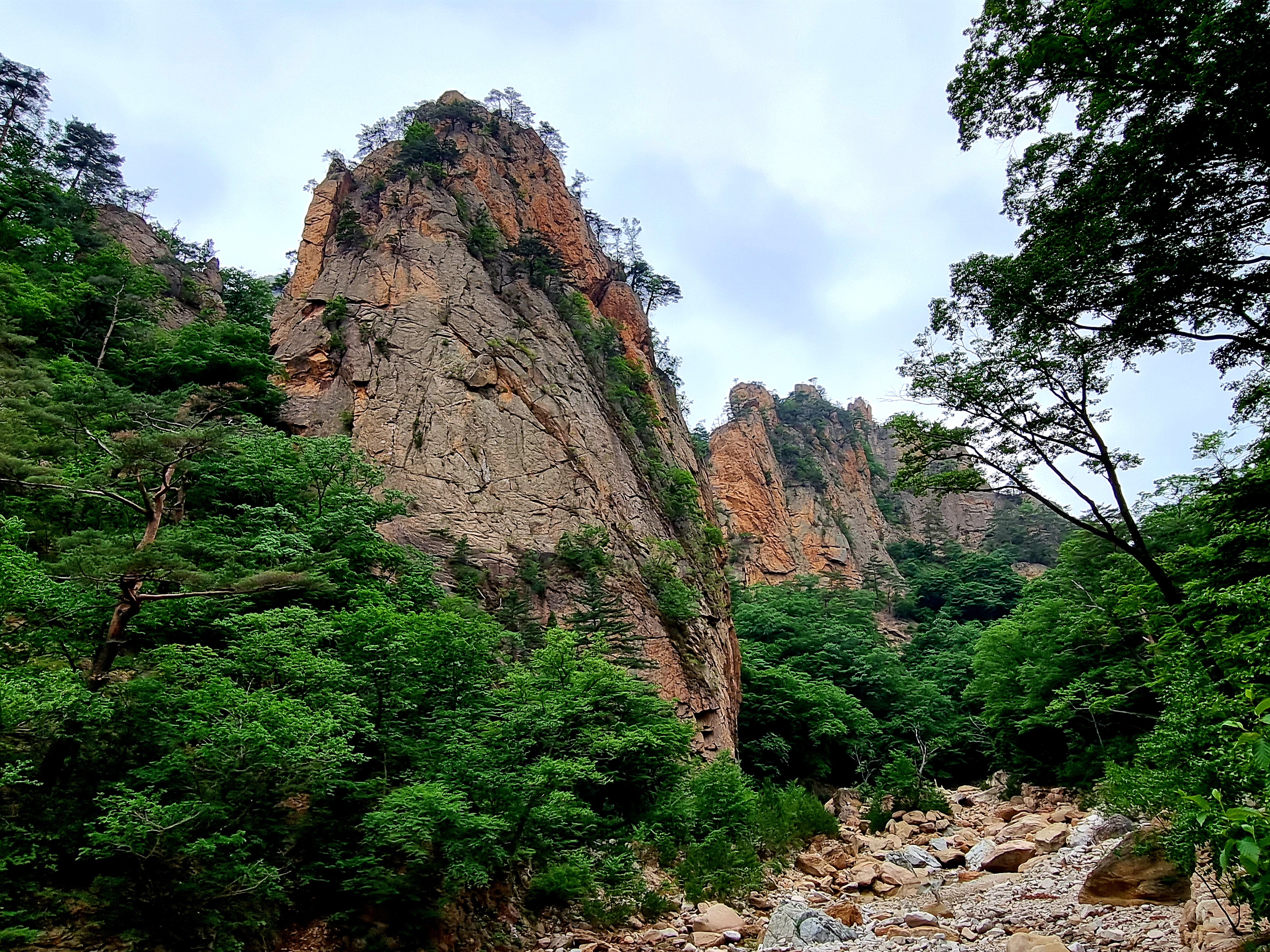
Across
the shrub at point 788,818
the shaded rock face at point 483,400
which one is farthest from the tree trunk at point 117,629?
the shrub at point 788,818

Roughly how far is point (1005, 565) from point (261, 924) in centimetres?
5408

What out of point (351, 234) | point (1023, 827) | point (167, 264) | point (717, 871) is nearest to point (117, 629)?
point (717, 871)

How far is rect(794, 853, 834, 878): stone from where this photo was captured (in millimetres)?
16703

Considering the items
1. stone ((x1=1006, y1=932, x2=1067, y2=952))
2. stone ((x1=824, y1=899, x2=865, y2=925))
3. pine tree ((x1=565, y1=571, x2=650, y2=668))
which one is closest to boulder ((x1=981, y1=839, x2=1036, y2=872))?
stone ((x1=824, y1=899, x2=865, y2=925))

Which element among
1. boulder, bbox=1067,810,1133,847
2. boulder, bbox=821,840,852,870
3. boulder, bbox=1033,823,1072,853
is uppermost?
boulder, bbox=1067,810,1133,847

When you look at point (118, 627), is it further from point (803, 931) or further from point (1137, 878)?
point (1137, 878)

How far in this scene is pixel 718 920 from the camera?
1214 centimetres

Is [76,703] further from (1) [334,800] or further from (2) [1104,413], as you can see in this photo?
(2) [1104,413]

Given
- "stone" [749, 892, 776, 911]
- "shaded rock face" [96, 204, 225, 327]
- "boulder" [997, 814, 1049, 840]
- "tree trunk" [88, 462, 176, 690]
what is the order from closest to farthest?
1. "tree trunk" [88, 462, 176, 690]
2. "stone" [749, 892, 776, 911]
3. "boulder" [997, 814, 1049, 840]
4. "shaded rock face" [96, 204, 225, 327]

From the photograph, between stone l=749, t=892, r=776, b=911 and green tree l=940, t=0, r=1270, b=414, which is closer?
green tree l=940, t=0, r=1270, b=414

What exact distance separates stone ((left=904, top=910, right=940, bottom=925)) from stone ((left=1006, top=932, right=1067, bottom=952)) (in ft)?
7.44

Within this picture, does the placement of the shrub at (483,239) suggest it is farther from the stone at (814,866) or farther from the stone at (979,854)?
the stone at (979,854)

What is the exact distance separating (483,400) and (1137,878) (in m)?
20.9

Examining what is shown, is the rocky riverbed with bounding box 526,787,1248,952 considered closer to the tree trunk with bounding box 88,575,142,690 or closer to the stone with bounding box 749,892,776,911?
the stone with bounding box 749,892,776,911
